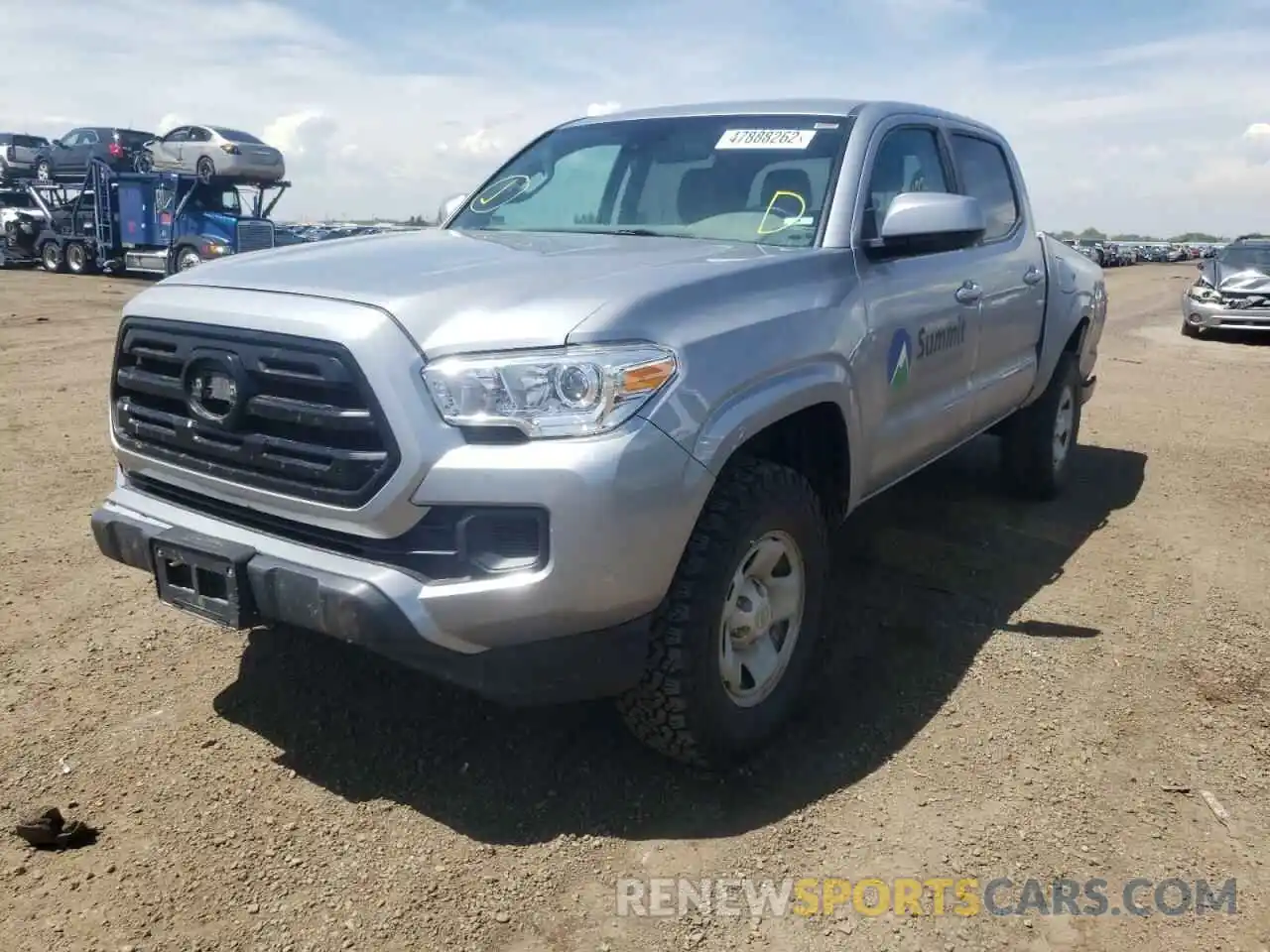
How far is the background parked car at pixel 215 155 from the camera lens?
2039 centimetres

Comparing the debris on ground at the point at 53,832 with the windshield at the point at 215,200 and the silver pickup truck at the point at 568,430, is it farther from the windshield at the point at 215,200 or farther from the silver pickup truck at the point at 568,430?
the windshield at the point at 215,200

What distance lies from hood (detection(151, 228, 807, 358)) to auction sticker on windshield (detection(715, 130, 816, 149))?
1.84ft

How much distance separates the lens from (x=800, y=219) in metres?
3.43

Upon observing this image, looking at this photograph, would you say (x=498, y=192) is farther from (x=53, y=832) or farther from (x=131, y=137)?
(x=131, y=137)

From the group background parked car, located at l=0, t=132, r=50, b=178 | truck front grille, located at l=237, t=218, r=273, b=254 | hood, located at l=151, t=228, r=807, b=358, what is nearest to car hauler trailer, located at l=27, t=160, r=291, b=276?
truck front grille, located at l=237, t=218, r=273, b=254

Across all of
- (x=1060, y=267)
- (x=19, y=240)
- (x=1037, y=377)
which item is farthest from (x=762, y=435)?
(x=19, y=240)

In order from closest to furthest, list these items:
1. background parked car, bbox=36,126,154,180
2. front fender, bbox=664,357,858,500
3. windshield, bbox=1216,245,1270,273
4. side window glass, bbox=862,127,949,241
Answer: front fender, bbox=664,357,858,500, side window glass, bbox=862,127,949,241, windshield, bbox=1216,245,1270,273, background parked car, bbox=36,126,154,180

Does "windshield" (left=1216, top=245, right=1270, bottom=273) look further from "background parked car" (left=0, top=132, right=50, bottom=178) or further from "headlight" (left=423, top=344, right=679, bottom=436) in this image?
"background parked car" (left=0, top=132, right=50, bottom=178)

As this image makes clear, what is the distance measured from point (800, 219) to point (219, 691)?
2476mm

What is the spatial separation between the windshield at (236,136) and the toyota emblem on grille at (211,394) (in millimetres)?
20111

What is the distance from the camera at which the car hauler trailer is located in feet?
67.9

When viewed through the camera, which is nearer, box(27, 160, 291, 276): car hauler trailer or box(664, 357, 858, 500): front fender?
box(664, 357, 858, 500): front fender

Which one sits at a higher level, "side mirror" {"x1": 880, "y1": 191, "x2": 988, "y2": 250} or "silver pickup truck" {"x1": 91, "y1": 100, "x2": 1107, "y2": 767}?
"side mirror" {"x1": 880, "y1": 191, "x2": 988, "y2": 250}

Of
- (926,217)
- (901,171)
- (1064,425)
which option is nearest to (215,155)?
(1064,425)
